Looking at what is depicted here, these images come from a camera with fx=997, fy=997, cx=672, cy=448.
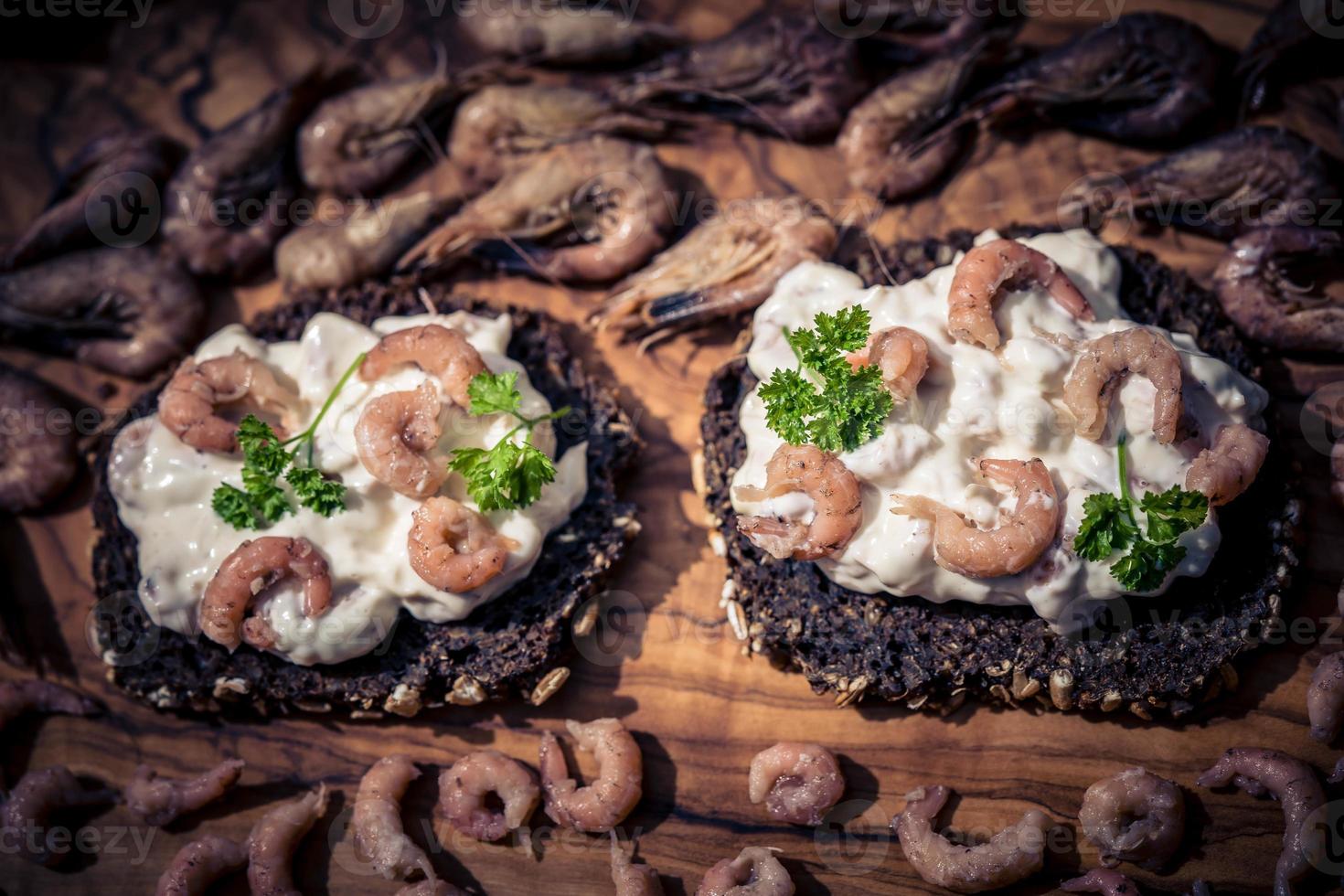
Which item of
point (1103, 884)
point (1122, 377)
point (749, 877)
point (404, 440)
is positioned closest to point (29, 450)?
point (404, 440)

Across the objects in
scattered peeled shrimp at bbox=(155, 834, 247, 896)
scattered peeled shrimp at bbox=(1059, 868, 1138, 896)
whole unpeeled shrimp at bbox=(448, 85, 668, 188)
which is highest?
whole unpeeled shrimp at bbox=(448, 85, 668, 188)

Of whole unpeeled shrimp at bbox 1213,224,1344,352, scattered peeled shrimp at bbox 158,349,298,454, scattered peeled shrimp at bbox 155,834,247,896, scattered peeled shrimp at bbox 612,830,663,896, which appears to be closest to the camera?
scattered peeled shrimp at bbox 612,830,663,896

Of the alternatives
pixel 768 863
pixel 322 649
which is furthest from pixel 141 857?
pixel 768 863

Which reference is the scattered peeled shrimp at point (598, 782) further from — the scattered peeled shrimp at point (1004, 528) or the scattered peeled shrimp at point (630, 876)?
the scattered peeled shrimp at point (1004, 528)

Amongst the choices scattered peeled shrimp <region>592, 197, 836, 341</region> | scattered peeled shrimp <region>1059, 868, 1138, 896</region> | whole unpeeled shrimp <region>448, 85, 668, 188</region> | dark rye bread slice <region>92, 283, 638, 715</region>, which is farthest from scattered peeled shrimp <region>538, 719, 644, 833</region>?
whole unpeeled shrimp <region>448, 85, 668, 188</region>

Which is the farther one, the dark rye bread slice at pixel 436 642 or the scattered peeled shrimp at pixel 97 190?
the scattered peeled shrimp at pixel 97 190

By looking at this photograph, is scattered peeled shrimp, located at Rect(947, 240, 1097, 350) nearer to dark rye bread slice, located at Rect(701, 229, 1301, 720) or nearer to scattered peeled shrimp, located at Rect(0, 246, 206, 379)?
dark rye bread slice, located at Rect(701, 229, 1301, 720)

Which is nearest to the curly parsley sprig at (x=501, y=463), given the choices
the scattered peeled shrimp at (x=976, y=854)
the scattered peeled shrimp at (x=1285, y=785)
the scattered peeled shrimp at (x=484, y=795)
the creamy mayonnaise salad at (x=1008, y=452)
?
the creamy mayonnaise salad at (x=1008, y=452)
